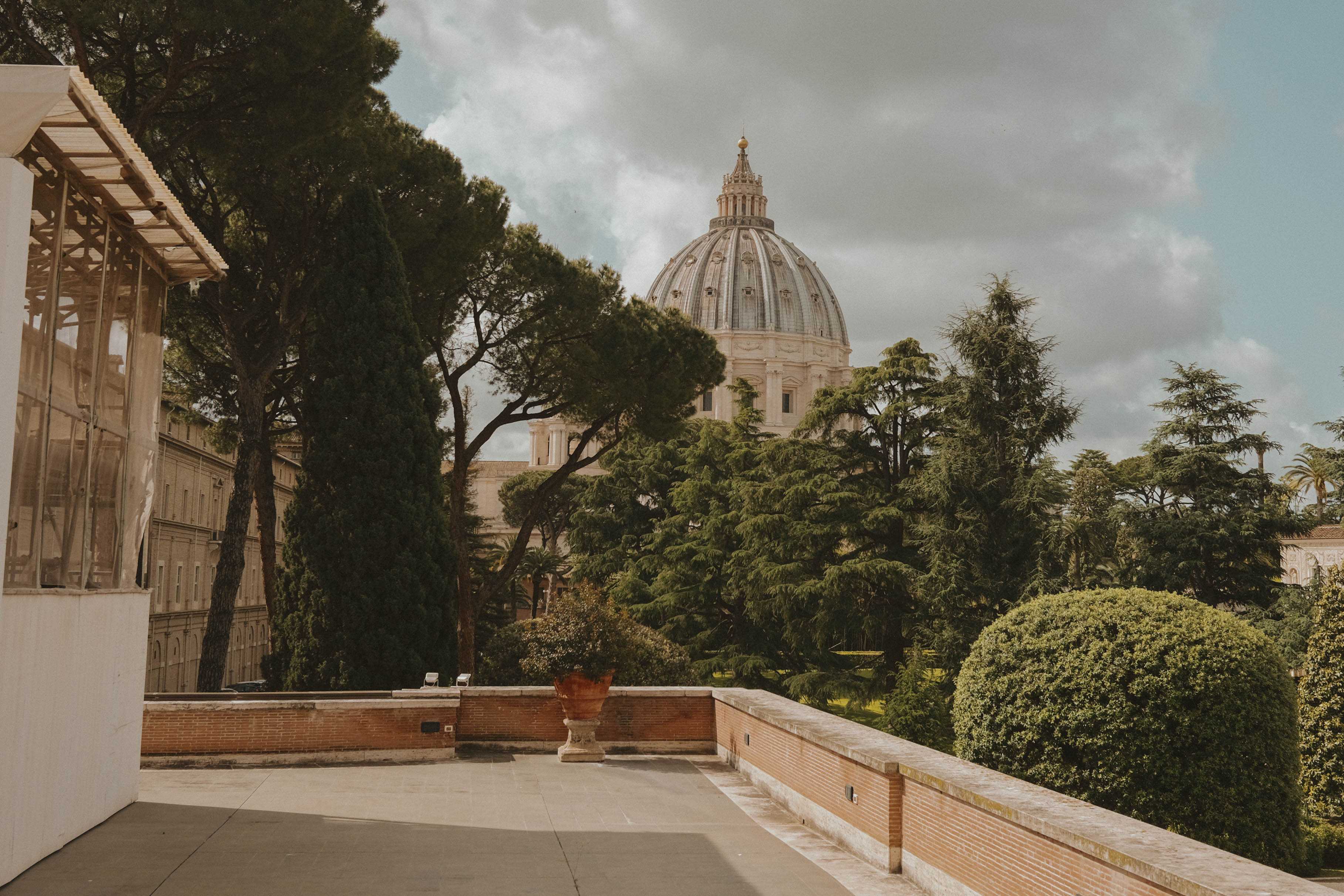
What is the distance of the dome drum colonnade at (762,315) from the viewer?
112500 millimetres

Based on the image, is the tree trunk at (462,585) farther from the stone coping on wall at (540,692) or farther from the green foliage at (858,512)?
the stone coping on wall at (540,692)

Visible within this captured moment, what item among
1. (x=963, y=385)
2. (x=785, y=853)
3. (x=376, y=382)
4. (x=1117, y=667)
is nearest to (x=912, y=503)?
(x=963, y=385)

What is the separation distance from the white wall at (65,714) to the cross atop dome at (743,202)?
117530 mm

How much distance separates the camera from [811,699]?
26906mm

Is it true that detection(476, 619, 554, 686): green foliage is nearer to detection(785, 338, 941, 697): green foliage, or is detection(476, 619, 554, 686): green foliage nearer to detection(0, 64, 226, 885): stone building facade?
detection(0, 64, 226, 885): stone building facade

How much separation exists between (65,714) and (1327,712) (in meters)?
14.0

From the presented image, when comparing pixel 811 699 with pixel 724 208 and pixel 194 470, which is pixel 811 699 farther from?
pixel 724 208

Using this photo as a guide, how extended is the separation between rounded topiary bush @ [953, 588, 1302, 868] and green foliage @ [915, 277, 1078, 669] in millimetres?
14274

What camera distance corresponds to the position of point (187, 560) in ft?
110

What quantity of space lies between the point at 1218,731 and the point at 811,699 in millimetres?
18072

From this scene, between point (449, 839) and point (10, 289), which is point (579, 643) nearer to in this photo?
point (449, 839)

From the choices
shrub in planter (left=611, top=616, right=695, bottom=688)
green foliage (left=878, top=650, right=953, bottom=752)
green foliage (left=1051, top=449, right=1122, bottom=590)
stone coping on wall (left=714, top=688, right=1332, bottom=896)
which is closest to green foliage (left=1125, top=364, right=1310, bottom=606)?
green foliage (left=1051, top=449, right=1122, bottom=590)

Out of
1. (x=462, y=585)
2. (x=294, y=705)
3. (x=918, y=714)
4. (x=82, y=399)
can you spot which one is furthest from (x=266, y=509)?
(x=918, y=714)

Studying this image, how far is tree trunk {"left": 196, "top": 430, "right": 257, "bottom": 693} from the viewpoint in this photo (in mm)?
16281
